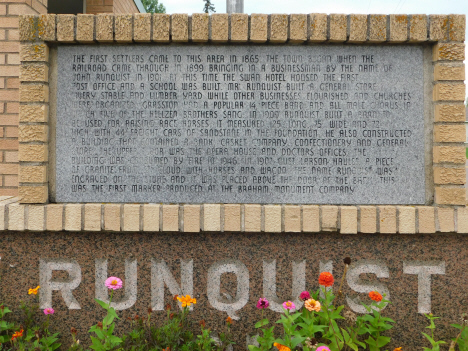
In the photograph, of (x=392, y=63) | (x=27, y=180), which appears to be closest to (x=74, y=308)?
(x=27, y=180)

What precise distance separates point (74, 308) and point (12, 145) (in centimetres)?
216

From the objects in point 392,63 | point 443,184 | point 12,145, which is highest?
point 392,63

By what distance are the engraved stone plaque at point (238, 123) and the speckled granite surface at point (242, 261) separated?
1.08 feet

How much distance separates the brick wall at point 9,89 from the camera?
4203mm

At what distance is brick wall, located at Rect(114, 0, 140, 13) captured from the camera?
6502 mm

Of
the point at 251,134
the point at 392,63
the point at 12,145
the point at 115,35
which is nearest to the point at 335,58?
the point at 392,63

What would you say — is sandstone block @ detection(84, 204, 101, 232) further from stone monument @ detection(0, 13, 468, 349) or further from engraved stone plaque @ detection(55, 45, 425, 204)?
engraved stone plaque @ detection(55, 45, 425, 204)

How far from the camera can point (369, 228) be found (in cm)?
301

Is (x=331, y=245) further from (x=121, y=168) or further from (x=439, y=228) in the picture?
(x=121, y=168)

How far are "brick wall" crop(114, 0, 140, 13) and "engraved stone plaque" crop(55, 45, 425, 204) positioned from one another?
12.6 feet

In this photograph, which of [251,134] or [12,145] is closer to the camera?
[251,134]

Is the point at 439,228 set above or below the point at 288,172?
below

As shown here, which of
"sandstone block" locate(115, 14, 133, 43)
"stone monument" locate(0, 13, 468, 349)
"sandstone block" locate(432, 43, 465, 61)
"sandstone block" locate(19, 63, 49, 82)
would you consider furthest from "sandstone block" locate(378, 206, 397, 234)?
"sandstone block" locate(19, 63, 49, 82)

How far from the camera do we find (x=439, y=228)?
300 cm
